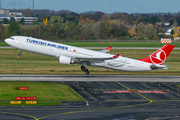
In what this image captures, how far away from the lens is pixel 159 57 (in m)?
52.9

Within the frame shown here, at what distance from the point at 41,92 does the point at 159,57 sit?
2431cm

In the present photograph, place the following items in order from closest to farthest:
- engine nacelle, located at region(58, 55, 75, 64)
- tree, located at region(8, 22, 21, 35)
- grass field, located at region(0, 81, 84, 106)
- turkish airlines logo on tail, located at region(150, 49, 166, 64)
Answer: grass field, located at region(0, 81, 84, 106), engine nacelle, located at region(58, 55, 75, 64), turkish airlines logo on tail, located at region(150, 49, 166, 64), tree, located at region(8, 22, 21, 35)

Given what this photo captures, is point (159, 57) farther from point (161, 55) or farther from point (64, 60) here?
point (64, 60)

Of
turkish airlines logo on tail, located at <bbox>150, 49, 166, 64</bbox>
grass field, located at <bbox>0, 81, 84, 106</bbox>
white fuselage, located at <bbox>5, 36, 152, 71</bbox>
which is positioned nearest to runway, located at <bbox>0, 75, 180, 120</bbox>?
grass field, located at <bbox>0, 81, 84, 106</bbox>

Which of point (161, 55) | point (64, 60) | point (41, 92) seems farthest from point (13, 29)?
point (41, 92)

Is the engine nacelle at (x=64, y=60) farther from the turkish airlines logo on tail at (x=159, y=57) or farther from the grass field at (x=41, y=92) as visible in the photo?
the turkish airlines logo on tail at (x=159, y=57)

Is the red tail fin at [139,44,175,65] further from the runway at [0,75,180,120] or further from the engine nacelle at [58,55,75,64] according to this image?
the engine nacelle at [58,55,75,64]

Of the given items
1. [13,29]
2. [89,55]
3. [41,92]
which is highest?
[89,55]

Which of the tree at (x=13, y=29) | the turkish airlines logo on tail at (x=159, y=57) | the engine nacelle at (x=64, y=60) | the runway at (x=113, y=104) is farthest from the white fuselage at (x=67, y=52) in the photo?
the tree at (x=13, y=29)

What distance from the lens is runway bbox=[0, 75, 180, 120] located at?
28000 millimetres

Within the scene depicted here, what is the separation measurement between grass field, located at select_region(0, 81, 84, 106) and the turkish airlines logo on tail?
740 inches

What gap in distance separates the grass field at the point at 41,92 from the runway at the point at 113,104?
1.47m

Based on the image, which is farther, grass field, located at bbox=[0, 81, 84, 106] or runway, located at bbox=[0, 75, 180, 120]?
grass field, located at bbox=[0, 81, 84, 106]

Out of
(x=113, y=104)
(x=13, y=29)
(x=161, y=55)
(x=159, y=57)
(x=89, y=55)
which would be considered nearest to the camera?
(x=113, y=104)
